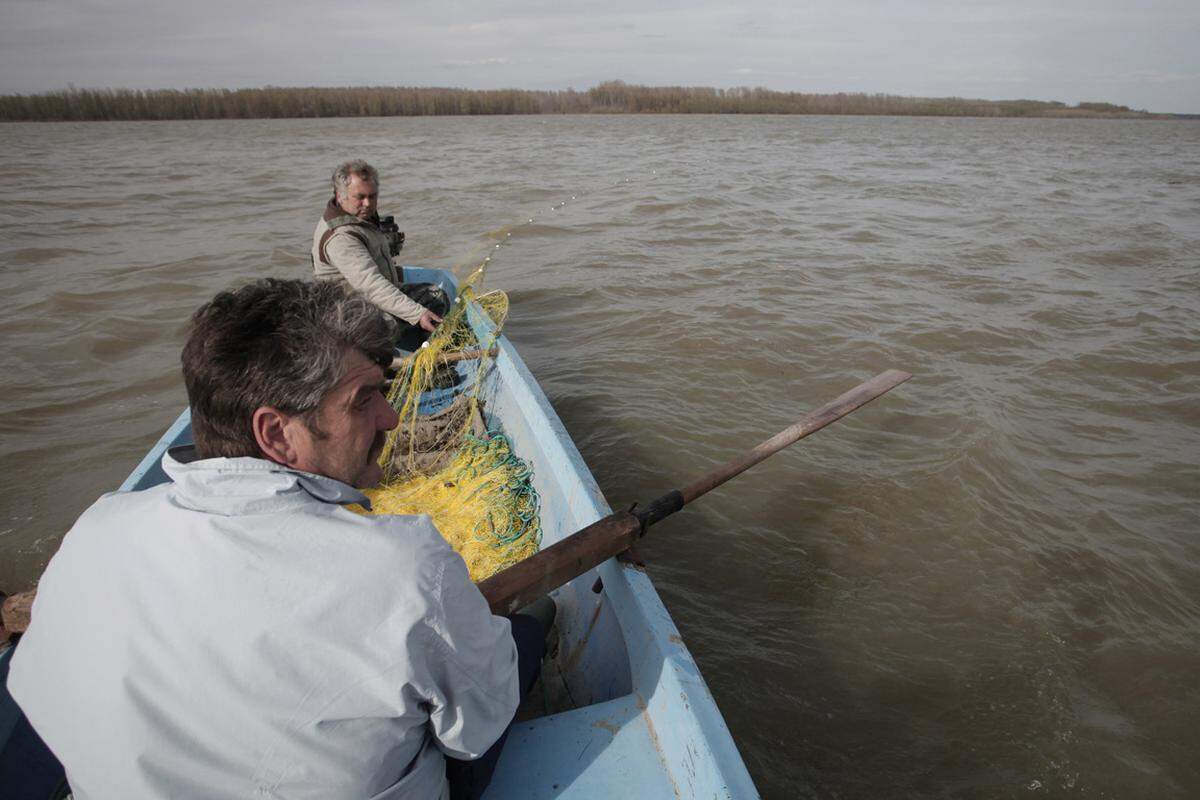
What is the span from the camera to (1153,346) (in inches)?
257

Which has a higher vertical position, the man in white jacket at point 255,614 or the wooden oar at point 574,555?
the man in white jacket at point 255,614

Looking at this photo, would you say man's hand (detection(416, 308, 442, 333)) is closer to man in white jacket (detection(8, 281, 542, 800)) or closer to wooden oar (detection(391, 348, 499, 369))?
wooden oar (detection(391, 348, 499, 369))

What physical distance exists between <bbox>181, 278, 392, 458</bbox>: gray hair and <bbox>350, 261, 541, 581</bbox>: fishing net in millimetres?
1444

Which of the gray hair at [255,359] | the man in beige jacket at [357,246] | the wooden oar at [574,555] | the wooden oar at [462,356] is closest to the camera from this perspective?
the gray hair at [255,359]

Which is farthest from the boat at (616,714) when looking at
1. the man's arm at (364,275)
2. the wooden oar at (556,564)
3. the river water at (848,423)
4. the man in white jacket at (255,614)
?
the man's arm at (364,275)

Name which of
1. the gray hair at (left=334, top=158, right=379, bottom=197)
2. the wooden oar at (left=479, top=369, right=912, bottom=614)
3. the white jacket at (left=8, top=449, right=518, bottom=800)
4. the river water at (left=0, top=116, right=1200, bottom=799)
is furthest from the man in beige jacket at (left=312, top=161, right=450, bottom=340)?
the white jacket at (left=8, top=449, right=518, bottom=800)

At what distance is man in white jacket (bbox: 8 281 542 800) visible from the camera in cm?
108

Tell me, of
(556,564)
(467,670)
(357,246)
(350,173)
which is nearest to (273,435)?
(467,670)

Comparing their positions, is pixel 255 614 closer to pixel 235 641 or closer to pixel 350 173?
pixel 235 641

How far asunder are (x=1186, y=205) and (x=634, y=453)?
16492mm

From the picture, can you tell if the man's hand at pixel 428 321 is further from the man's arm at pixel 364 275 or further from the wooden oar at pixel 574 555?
the wooden oar at pixel 574 555

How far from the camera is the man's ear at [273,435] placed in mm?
1256

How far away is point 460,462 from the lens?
362 centimetres

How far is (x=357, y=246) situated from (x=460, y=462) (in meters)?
1.86
